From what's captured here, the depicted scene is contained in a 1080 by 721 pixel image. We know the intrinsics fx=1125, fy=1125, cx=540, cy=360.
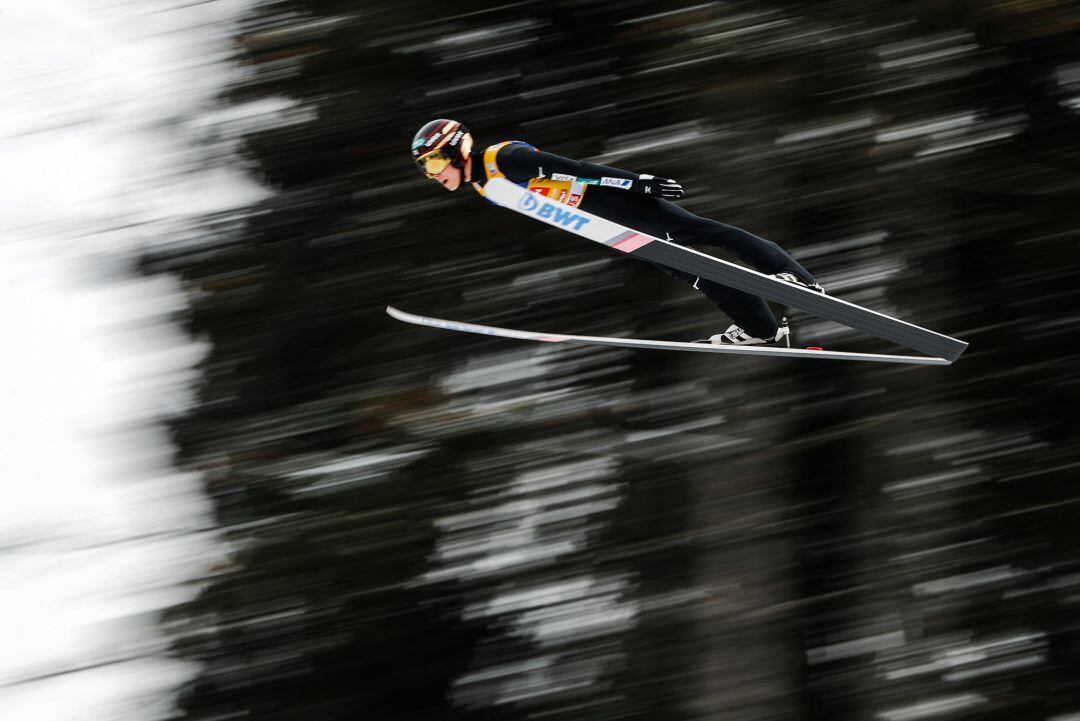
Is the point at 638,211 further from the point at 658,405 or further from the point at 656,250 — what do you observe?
the point at 658,405

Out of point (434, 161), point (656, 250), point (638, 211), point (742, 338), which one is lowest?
point (742, 338)

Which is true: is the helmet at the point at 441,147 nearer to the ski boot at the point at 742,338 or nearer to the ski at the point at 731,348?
the ski at the point at 731,348

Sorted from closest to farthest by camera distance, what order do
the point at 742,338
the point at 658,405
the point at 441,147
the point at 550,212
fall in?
the point at 441,147 → the point at 550,212 → the point at 742,338 → the point at 658,405

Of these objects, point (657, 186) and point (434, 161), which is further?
point (434, 161)

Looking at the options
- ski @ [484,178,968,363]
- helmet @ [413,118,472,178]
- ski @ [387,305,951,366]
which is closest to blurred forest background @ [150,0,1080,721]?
ski @ [387,305,951,366]

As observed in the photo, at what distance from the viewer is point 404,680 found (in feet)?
23.2

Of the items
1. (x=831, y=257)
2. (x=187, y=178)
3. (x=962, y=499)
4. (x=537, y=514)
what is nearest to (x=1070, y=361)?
(x=962, y=499)

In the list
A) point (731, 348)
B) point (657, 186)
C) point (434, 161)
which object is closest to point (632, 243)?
point (657, 186)

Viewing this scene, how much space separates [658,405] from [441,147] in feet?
9.53

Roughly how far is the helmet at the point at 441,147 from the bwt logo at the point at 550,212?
34cm

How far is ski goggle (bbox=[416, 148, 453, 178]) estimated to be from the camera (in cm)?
510

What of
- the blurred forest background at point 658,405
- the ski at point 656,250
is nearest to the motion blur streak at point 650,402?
the blurred forest background at point 658,405

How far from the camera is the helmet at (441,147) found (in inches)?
201

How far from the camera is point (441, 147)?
5094mm
